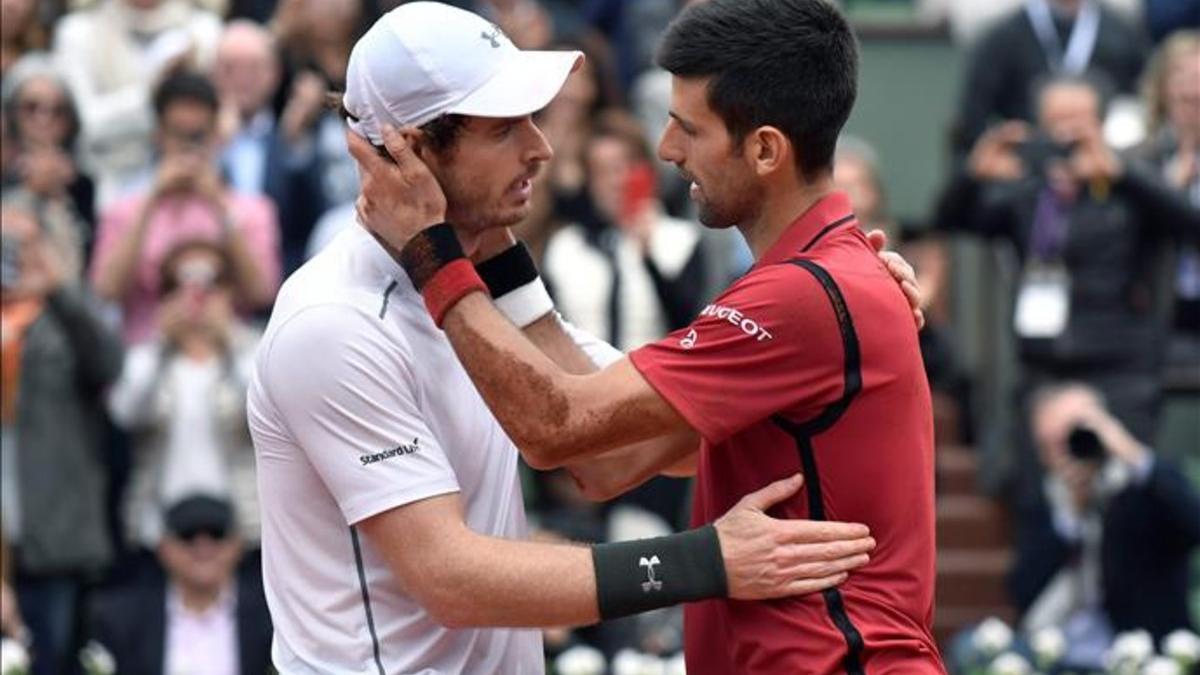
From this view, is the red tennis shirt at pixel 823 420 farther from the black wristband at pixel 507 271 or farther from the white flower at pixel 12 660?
the white flower at pixel 12 660

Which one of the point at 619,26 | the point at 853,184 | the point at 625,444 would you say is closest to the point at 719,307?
the point at 625,444

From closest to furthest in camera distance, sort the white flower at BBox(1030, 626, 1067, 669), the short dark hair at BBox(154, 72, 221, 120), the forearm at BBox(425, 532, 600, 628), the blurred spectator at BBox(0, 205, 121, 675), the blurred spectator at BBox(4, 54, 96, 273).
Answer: the forearm at BBox(425, 532, 600, 628) < the white flower at BBox(1030, 626, 1067, 669) < the blurred spectator at BBox(0, 205, 121, 675) < the blurred spectator at BBox(4, 54, 96, 273) < the short dark hair at BBox(154, 72, 221, 120)

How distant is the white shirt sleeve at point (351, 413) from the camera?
15.5 feet

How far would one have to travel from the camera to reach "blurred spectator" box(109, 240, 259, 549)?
32.2 feet

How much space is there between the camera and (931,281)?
462 inches

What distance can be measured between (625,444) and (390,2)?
23.0 ft

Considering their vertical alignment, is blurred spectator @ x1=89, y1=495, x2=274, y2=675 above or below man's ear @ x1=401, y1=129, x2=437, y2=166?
below

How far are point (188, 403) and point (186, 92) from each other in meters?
1.27

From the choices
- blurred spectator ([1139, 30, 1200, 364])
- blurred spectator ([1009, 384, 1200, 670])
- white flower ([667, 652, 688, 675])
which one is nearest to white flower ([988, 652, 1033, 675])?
blurred spectator ([1009, 384, 1200, 670])

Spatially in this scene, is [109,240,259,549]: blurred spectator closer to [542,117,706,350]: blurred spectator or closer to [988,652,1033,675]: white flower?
[542,117,706,350]: blurred spectator

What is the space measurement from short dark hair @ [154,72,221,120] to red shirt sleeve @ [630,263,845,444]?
587cm

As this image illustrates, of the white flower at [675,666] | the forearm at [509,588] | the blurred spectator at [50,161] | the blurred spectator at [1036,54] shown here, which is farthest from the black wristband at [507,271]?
the blurred spectator at [1036,54]

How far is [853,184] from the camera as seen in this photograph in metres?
10.7

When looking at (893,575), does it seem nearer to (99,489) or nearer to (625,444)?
(625,444)
